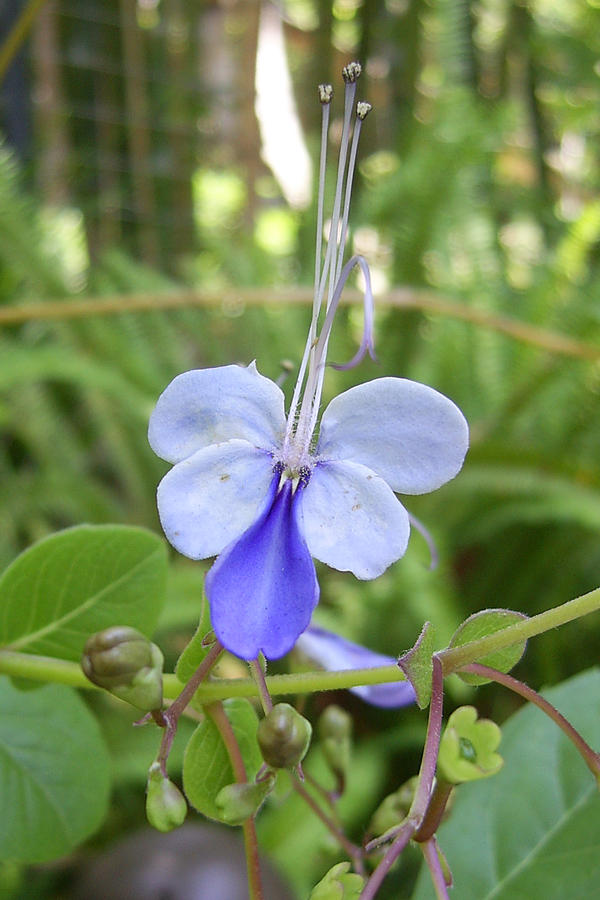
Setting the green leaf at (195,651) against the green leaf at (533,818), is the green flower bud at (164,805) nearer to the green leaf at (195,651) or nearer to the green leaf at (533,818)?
the green leaf at (195,651)

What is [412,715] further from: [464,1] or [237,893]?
[464,1]

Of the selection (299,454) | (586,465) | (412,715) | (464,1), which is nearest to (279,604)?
(299,454)

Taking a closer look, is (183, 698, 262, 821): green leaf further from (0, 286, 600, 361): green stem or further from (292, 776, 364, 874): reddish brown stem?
(0, 286, 600, 361): green stem

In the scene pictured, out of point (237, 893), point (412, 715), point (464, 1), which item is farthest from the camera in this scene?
point (464, 1)

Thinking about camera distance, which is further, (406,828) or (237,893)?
(237,893)

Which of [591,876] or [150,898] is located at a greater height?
[591,876]

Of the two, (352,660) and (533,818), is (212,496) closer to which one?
(352,660)

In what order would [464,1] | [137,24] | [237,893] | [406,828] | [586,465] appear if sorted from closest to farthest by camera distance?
[406,828] → [237,893] → [586,465] → [464,1] → [137,24]

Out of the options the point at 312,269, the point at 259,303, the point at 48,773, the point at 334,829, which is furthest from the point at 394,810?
the point at 312,269
